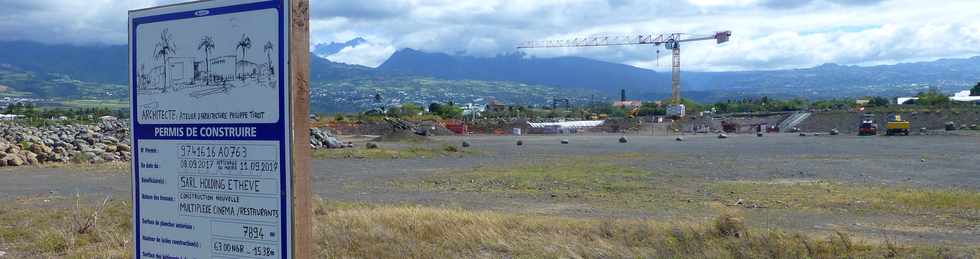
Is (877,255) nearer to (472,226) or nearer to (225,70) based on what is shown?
(472,226)

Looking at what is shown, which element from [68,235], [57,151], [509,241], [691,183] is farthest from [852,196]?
[57,151]

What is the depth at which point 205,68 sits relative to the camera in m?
4.45

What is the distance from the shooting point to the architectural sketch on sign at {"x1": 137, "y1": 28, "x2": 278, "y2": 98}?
166 inches

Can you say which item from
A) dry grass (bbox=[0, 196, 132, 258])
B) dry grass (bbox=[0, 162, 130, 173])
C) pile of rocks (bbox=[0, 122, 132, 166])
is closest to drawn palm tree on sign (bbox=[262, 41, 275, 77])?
dry grass (bbox=[0, 196, 132, 258])

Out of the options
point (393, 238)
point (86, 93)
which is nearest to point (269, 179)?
point (393, 238)

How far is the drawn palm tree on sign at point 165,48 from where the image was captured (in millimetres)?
4598

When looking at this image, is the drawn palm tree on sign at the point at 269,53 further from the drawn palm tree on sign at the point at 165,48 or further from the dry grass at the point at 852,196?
the dry grass at the point at 852,196

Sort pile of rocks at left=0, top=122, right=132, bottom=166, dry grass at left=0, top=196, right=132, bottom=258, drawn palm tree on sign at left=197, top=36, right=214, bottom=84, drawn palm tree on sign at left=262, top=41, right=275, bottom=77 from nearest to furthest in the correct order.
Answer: drawn palm tree on sign at left=262, top=41, right=275, bottom=77 < drawn palm tree on sign at left=197, top=36, right=214, bottom=84 < dry grass at left=0, top=196, right=132, bottom=258 < pile of rocks at left=0, top=122, right=132, bottom=166

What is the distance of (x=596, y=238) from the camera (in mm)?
9906

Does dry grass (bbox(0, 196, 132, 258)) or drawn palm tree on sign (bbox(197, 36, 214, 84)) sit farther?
dry grass (bbox(0, 196, 132, 258))

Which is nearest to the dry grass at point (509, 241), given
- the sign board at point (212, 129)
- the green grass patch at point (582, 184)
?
the sign board at point (212, 129)

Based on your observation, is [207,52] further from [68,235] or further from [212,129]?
[68,235]

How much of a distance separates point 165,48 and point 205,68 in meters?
0.33

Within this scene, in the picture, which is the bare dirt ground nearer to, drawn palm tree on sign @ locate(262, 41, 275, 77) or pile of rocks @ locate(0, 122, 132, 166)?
pile of rocks @ locate(0, 122, 132, 166)
